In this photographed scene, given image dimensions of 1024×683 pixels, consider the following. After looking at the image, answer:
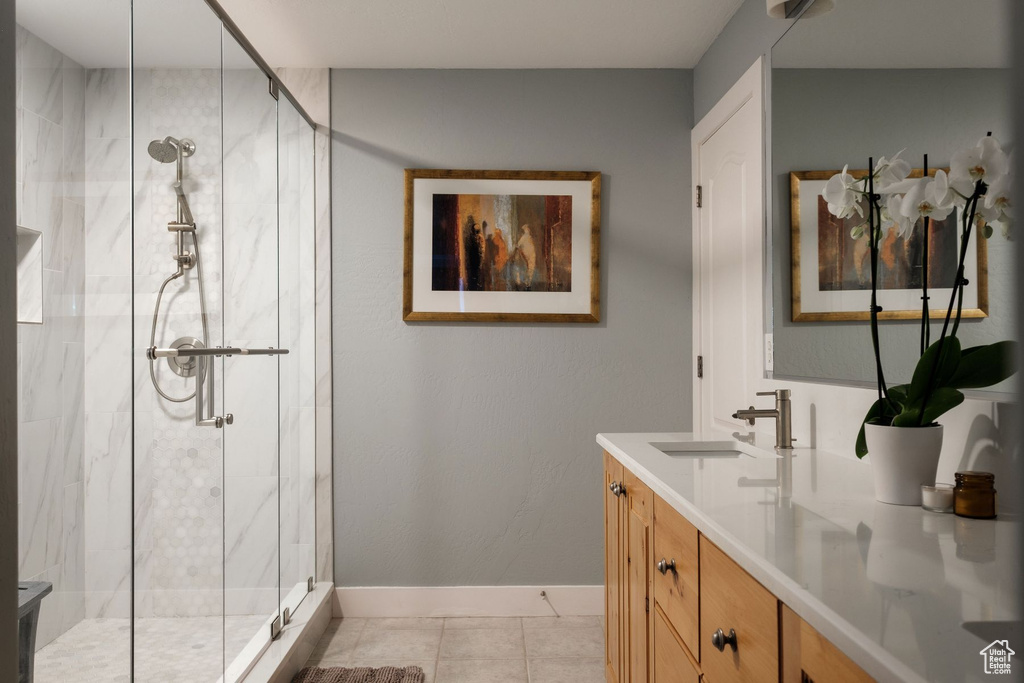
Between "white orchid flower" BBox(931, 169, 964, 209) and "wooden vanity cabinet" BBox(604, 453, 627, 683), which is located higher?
"white orchid flower" BBox(931, 169, 964, 209)

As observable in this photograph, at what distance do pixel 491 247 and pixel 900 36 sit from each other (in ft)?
6.10

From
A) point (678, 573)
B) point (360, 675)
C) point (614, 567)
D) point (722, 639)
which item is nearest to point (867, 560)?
point (722, 639)

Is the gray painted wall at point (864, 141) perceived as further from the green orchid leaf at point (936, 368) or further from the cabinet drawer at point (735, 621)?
the cabinet drawer at point (735, 621)

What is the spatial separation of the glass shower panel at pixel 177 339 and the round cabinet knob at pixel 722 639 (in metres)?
1.28

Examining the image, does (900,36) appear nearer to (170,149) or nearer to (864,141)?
(864,141)

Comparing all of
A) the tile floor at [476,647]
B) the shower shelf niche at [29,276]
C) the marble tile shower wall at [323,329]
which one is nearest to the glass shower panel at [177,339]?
the shower shelf niche at [29,276]

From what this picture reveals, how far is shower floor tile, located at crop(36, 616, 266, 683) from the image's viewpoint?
4.31 ft

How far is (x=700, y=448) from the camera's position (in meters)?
2.09

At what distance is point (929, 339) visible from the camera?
4.51 feet

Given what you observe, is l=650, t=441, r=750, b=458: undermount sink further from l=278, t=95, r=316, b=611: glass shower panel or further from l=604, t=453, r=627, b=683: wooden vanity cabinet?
l=278, t=95, r=316, b=611: glass shower panel

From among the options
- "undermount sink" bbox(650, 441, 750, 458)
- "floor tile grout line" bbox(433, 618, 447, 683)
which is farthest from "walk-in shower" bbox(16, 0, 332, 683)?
"undermount sink" bbox(650, 441, 750, 458)

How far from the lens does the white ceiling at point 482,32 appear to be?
8.46 ft

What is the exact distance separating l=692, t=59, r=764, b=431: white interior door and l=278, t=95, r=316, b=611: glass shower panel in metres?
1.72

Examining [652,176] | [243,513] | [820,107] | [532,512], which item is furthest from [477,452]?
[820,107]
